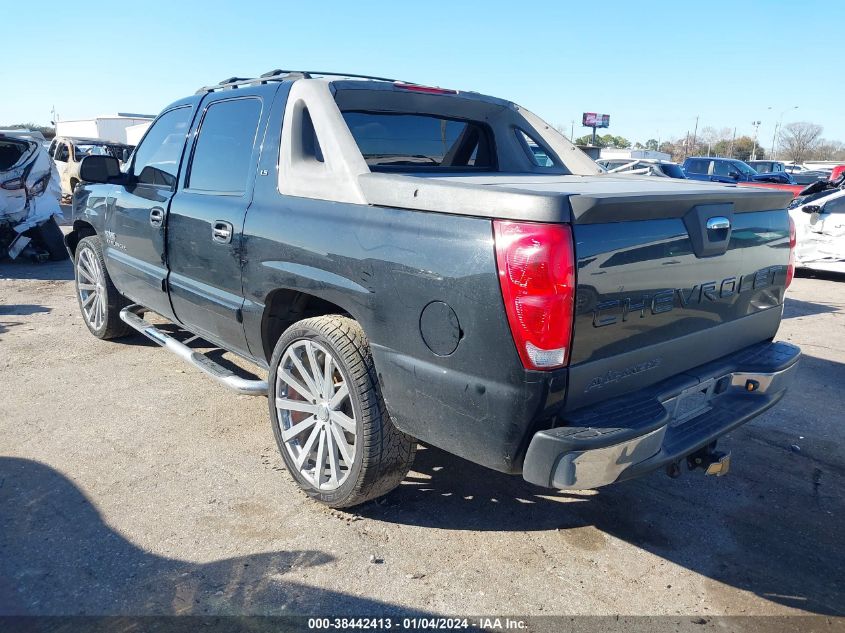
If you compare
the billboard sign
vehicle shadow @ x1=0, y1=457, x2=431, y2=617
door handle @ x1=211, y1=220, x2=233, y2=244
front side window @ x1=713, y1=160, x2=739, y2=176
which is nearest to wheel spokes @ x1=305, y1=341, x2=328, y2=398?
vehicle shadow @ x1=0, y1=457, x2=431, y2=617

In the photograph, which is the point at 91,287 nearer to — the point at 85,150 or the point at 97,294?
the point at 97,294

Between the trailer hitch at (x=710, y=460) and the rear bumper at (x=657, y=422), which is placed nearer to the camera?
the rear bumper at (x=657, y=422)

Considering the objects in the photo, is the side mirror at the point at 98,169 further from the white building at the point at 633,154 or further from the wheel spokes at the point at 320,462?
the white building at the point at 633,154

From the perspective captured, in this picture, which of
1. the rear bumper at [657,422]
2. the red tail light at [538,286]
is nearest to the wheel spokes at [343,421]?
the rear bumper at [657,422]

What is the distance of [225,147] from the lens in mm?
A: 3766

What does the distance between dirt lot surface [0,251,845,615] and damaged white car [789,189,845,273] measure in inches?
268

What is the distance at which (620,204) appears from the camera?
2236mm

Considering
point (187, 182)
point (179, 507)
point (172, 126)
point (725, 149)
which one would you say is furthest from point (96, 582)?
point (725, 149)

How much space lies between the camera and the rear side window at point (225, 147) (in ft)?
11.6

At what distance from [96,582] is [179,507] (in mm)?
591

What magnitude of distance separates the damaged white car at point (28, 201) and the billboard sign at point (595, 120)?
225ft

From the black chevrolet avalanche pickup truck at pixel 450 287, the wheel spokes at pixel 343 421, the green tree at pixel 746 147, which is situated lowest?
the wheel spokes at pixel 343 421

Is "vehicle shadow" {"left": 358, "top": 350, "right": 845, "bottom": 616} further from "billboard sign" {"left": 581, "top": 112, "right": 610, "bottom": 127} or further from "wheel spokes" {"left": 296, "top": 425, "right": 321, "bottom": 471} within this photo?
"billboard sign" {"left": 581, "top": 112, "right": 610, "bottom": 127}

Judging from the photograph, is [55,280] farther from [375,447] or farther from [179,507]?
[375,447]
